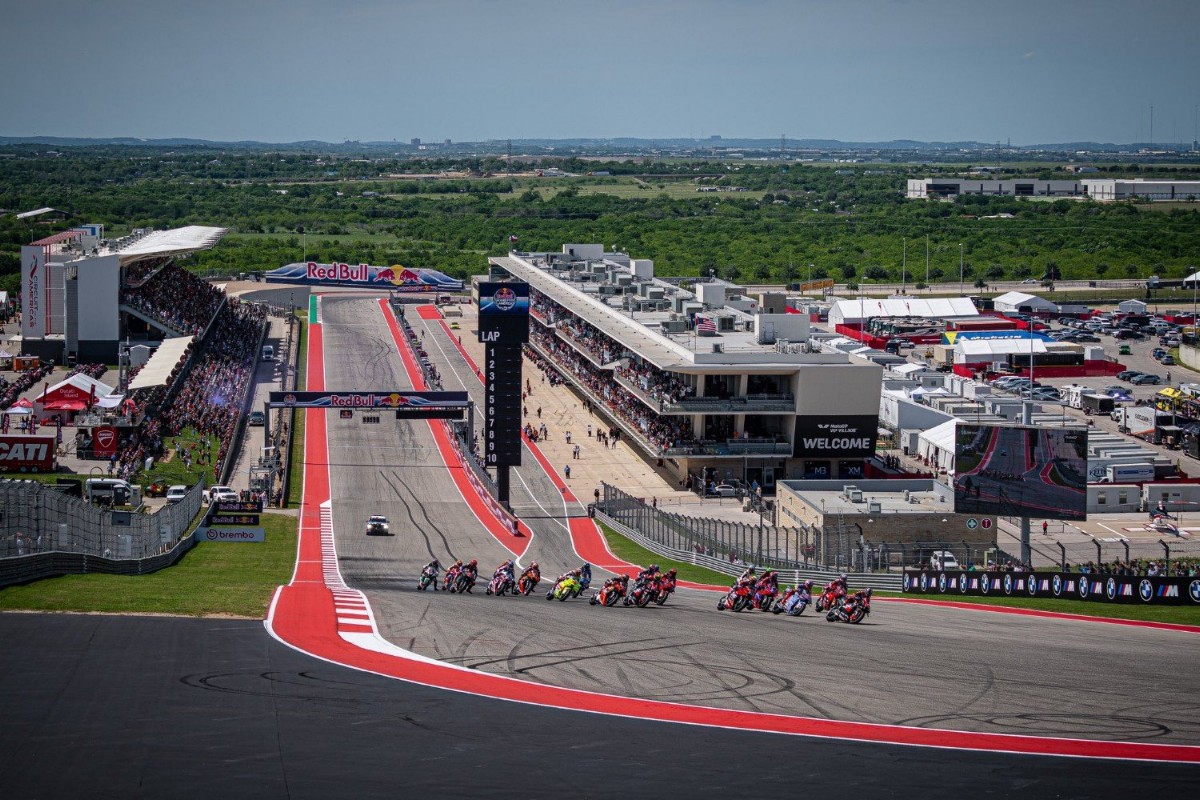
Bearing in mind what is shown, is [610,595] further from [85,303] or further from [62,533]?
[85,303]

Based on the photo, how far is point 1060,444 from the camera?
145 ft

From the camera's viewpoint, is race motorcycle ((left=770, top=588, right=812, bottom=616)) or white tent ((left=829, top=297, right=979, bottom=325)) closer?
race motorcycle ((left=770, top=588, right=812, bottom=616))

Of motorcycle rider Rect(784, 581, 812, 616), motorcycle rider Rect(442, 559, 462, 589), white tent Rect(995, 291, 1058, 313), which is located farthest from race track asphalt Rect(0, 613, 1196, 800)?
white tent Rect(995, 291, 1058, 313)

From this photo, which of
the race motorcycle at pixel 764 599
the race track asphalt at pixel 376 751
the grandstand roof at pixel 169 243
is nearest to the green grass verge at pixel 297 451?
the grandstand roof at pixel 169 243

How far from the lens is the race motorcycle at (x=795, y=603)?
36875mm

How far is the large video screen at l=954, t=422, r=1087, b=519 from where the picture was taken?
1745 inches

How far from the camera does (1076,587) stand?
134 feet

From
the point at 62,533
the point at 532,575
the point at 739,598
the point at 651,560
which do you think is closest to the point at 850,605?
the point at 739,598

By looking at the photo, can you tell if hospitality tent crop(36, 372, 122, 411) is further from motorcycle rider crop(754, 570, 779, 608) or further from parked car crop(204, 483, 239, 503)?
motorcycle rider crop(754, 570, 779, 608)

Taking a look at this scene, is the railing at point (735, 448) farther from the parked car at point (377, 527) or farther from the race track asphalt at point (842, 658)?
the race track asphalt at point (842, 658)

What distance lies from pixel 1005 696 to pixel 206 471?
41.0m

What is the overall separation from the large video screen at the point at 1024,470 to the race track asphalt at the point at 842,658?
253 inches

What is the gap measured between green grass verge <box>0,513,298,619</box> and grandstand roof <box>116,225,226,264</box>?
47.4 metres

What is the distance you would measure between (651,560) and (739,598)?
46.3 ft
